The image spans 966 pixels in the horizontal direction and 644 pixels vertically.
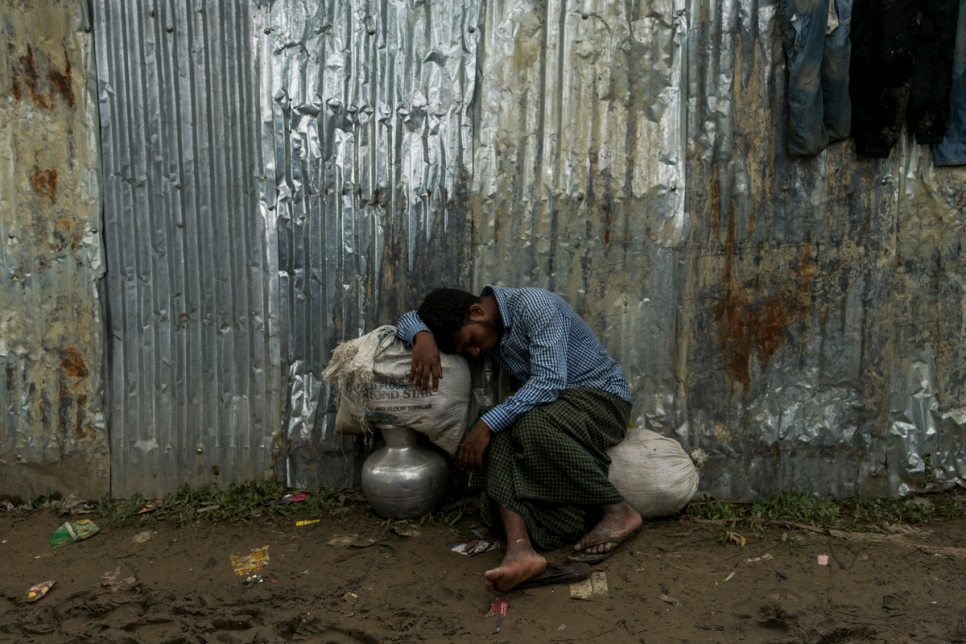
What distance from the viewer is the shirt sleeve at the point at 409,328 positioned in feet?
10.9

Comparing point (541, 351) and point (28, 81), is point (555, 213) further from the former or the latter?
point (28, 81)

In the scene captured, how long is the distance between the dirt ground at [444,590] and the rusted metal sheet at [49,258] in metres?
0.47

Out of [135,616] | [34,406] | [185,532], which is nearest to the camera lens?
[135,616]

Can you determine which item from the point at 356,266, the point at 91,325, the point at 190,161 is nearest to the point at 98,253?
the point at 91,325

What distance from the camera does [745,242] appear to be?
3.48m

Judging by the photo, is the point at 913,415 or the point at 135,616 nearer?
the point at 135,616

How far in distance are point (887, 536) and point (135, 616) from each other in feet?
10.6

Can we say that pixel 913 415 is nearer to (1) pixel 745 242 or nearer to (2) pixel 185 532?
(1) pixel 745 242

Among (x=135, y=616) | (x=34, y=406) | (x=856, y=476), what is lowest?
(x=135, y=616)

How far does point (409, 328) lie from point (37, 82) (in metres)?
2.23

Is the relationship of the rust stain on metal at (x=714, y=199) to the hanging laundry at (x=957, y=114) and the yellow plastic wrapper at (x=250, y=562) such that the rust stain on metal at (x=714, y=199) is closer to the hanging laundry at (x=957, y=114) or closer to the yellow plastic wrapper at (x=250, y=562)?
the hanging laundry at (x=957, y=114)

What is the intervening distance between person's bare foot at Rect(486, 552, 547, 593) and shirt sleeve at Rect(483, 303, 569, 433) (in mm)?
559

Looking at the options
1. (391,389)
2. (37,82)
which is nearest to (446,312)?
(391,389)

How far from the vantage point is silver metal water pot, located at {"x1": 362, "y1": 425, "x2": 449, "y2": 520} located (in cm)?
338
